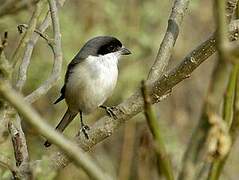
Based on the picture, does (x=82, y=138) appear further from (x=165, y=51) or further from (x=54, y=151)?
(x=165, y=51)

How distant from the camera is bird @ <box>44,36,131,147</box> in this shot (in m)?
4.93

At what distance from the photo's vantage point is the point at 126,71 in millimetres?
7418

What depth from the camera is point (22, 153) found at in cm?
300

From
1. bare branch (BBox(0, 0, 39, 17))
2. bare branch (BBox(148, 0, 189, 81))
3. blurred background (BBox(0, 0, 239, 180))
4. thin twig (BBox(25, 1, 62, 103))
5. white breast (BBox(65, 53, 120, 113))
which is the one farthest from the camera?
blurred background (BBox(0, 0, 239, 180))

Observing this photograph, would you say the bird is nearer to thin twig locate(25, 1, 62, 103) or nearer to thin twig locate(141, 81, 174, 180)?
thin twig locate(25, 1, 62, 103)

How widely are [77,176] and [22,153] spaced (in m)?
4.20

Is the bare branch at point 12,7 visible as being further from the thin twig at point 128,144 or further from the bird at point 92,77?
the thin twig at point 128,144

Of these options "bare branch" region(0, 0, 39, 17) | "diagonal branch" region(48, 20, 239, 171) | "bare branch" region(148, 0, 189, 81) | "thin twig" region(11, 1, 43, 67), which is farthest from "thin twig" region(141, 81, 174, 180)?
"bare branch" region(148, 0, 189, 81)

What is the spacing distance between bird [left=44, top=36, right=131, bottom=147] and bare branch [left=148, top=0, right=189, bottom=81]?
1.70 metres

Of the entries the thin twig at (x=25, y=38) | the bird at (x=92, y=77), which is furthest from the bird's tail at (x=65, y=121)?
the thin twig at (x=25, y=38)

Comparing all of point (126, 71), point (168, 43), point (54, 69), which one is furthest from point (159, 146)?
point (126, 71)

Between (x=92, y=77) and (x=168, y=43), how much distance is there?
72.7 inches

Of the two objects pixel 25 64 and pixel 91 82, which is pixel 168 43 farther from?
pixel 91 82

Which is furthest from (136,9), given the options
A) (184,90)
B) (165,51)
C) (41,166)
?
(41,166)
